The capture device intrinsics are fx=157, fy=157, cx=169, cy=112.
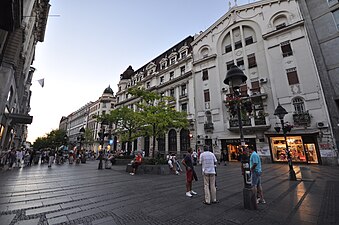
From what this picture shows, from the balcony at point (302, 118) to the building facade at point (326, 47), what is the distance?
3.43 ft

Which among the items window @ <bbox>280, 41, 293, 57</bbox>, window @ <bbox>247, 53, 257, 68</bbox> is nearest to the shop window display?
window @ <bbox>247, 53, 257, 68</bbox>

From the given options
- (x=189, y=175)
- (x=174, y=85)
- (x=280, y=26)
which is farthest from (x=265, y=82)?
(x=189, y=175)

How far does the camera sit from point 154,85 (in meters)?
36.1

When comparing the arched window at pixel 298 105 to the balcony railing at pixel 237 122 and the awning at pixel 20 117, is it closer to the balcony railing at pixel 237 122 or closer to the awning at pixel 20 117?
the balcony railing at pixel 237 122

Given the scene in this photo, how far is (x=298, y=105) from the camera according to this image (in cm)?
1852

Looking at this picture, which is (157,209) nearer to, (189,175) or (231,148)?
(189,175)

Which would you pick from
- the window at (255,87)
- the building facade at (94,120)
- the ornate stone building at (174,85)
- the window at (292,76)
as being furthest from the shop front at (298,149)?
the building facade at (94,120)

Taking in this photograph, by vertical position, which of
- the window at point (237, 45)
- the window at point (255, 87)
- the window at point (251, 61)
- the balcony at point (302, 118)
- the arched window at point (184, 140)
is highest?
the window at point (237, 45)

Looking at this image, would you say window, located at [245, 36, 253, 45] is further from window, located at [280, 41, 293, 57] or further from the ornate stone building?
the ornate stone building

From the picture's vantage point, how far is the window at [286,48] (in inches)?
797

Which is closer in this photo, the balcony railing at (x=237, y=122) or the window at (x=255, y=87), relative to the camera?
the balcony railing at (x=237, y=122)

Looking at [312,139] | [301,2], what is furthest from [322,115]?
[301,2]

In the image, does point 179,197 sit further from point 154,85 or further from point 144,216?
point 154,85

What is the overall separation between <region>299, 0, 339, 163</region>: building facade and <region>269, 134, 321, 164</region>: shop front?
113 cm
